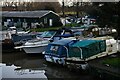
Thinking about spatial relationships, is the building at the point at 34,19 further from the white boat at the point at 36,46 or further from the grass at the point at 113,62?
the grass at the point at 113,62

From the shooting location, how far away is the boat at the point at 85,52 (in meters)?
15.4

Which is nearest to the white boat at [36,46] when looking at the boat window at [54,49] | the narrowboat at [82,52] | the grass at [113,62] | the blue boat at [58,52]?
the blue boat at [58,52]

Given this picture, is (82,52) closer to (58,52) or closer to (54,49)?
(58,52)

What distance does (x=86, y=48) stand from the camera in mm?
15805

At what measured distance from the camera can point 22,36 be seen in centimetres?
2575

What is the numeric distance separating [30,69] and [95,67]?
16.5 feet

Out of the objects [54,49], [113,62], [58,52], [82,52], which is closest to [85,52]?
[82,52]

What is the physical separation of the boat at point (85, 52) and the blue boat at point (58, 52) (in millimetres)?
608

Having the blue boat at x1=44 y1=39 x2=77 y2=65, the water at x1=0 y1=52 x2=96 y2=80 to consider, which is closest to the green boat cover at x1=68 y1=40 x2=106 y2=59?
the blue boat at x1=44 y1=39 x2=77 y2=65

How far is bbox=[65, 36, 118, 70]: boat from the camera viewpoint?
15398 mm

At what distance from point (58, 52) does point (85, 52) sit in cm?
215

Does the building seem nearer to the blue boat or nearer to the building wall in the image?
the building wall

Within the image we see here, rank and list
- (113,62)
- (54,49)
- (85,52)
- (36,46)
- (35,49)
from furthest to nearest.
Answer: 1. (35,49)
2. (36,46)
3. (54,49)
4. (85,52)
5. (113,62)

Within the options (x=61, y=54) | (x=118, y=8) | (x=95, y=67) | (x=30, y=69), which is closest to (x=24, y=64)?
(x=30, y=69)
